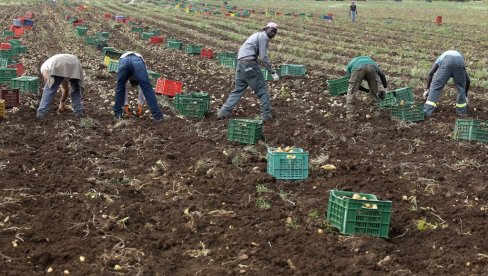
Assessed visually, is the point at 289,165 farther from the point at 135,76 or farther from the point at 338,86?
the point at 338,86

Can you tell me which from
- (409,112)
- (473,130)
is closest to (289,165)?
(473,130)

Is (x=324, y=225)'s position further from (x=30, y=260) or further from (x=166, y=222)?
(x=30, y=260)

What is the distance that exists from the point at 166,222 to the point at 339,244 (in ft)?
6.11

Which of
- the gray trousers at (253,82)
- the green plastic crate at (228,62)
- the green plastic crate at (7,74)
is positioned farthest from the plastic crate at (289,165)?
the green plastic crate at (228,62)

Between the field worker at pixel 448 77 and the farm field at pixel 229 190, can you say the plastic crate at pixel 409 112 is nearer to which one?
the farm field at pixel 229 190

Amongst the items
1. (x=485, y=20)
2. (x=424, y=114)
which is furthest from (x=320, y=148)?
(x=485, y=20)

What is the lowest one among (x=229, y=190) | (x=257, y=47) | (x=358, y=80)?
(x=229, y=190)

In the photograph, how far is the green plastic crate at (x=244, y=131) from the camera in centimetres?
970

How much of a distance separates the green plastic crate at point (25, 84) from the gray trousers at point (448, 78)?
7.99m

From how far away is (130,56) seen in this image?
10.8 meters

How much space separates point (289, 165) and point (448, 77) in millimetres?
4920

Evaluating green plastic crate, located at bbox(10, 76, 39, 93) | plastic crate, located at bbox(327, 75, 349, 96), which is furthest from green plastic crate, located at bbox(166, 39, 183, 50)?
plastic crate, located at bbox(327, 75, 349, 96)

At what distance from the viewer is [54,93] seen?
11023mm

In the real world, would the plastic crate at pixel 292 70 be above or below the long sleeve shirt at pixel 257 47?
below
